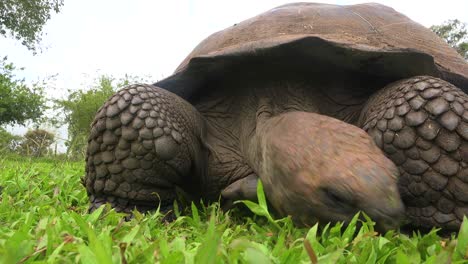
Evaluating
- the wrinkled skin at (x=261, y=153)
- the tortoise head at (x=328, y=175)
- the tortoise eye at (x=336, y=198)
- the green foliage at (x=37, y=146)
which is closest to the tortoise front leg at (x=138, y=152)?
the wrinkled skin at (x=261, y=153)

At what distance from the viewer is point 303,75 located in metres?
2.60

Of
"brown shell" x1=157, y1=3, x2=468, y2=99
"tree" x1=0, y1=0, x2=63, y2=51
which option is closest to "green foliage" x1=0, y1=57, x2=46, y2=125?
"tree" x1=0, y1=0, x2=63, y2=51

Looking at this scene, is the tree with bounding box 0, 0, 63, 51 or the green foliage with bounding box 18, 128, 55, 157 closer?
the green foliage with bounding box 18, 128, 55, 157

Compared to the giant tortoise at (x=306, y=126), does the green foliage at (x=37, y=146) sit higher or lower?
lower

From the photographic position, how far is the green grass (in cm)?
105

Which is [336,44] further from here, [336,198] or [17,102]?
[17,102]

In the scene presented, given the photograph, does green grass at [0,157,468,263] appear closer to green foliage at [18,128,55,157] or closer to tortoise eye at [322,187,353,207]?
tortoise eye at [322,187,353,207]

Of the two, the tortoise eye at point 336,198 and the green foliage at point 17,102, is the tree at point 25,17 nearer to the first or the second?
the green foliage at point 17,102

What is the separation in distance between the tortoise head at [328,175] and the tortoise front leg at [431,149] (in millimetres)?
311

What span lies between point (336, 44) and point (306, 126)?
69cm

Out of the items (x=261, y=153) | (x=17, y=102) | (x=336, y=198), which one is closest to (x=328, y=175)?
(x=336, y=198)

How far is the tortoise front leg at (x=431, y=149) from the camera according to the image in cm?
173

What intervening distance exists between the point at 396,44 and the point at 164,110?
52.8 inches

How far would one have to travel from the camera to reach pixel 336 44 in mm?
2182
